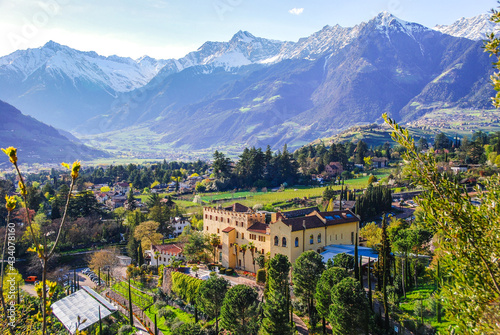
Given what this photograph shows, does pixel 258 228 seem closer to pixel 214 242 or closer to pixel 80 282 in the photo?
pixel 214 242

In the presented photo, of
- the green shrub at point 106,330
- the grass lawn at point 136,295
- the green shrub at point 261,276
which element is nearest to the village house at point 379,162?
the green shrub at point 261,276

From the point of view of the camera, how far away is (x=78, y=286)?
45.5 metres

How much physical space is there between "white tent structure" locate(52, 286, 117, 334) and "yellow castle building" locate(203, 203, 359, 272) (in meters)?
12.9

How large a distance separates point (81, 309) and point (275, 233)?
20511mm

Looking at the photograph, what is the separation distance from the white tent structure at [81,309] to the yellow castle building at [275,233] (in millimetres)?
12861

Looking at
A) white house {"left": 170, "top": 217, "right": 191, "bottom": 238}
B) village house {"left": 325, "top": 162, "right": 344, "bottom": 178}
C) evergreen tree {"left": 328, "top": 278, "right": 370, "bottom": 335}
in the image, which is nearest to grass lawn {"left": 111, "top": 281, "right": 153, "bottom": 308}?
white house {"left": 170, "top": 217, "right": 191, "bottom": 238}

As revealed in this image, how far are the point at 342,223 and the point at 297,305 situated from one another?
10709 millimetres

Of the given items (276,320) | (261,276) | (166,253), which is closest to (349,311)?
(276,320)

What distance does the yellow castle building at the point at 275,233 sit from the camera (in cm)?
3484

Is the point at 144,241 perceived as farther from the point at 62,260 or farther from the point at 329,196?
the point at 329,196

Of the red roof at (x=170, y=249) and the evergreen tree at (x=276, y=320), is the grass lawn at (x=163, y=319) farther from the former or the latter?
the evergreen tree at (x=276, y=320)

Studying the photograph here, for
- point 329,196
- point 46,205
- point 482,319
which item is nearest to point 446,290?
point 482,319

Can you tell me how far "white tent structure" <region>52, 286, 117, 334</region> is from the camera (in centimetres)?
3538

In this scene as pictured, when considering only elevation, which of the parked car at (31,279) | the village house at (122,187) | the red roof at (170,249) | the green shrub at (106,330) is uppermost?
the village house at (122,187)
